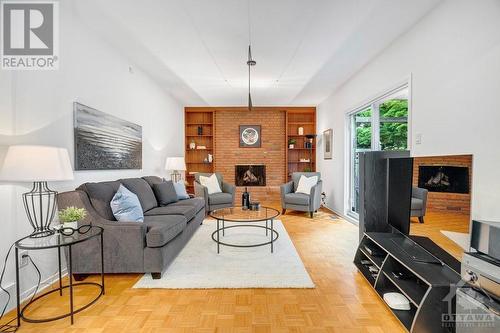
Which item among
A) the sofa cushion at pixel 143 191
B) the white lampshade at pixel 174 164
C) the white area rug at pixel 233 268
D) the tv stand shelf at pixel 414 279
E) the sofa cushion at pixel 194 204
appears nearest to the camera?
the tv stand shelf at pixel 414 279

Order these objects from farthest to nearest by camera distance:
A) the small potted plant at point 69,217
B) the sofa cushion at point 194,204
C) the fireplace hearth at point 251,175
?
the fireplace hearth at point 251,175
the sofa cushion at point 194,204
the small potted plant at point 69,217

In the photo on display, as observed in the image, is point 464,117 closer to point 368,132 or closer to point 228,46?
point 368,132

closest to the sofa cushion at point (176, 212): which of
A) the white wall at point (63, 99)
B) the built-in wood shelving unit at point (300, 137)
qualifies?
the white wall at point (63, 99)

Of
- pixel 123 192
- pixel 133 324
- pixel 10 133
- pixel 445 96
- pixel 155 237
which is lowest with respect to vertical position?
pixel 133 324

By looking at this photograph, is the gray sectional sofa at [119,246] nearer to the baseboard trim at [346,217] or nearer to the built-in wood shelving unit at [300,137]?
the baseboard trim at [346,217]

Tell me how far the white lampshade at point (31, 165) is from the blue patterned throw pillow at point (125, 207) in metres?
0.79

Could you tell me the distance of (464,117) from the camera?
1938 mm

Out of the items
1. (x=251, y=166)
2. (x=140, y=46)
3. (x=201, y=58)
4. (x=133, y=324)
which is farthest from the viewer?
(x=251, y=166)

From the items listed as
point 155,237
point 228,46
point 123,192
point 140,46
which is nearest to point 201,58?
point 228,46

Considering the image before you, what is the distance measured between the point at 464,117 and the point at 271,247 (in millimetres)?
2297

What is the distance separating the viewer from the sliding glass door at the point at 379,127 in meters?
2.89

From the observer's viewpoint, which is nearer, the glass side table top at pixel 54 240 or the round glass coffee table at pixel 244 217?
the glass side table top at pixel 54 240

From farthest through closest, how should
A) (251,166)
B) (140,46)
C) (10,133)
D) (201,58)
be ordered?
(251,166), (201,58), (140,46), (10,133)
